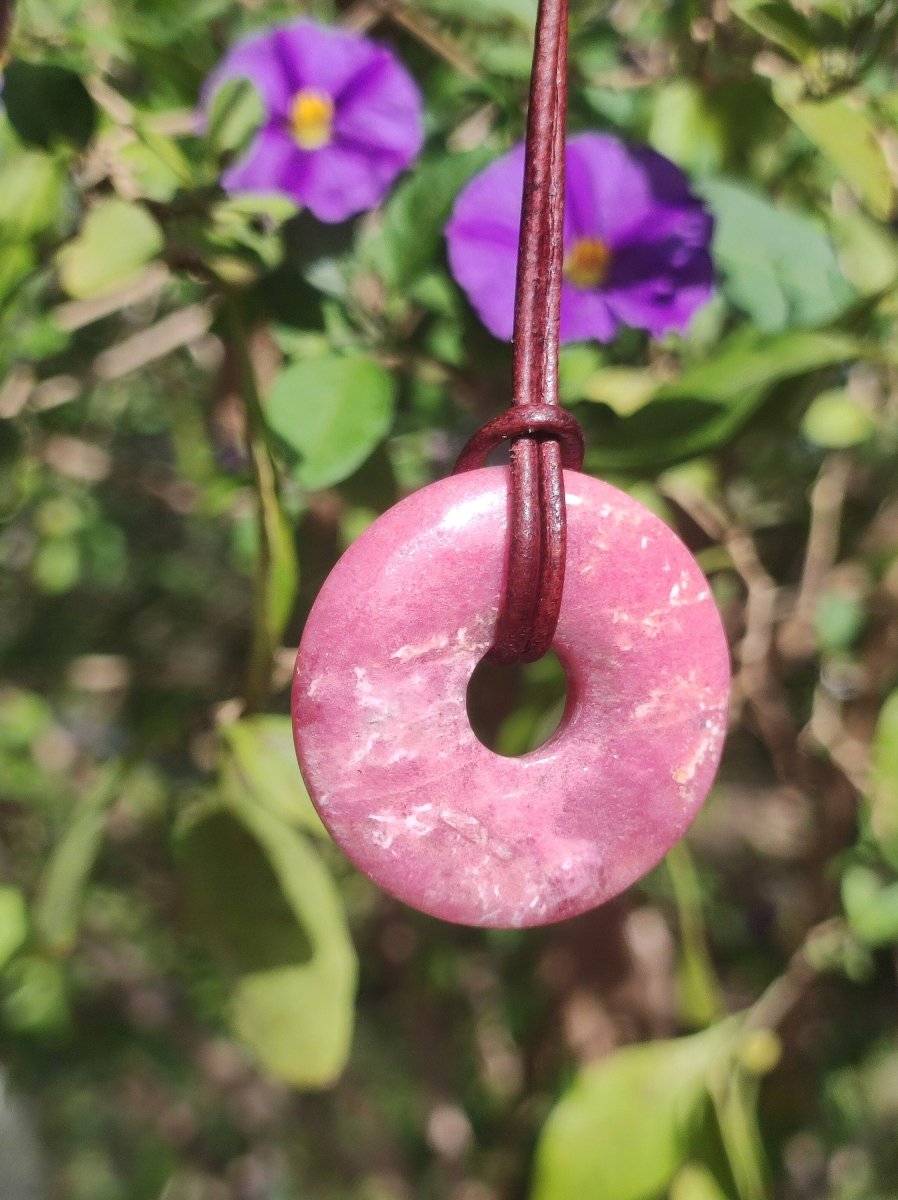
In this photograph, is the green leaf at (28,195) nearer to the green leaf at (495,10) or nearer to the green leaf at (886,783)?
the green leaf at (495,10)

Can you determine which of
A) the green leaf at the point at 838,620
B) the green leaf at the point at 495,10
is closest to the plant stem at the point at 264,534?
the green leaf at the point at 495,10

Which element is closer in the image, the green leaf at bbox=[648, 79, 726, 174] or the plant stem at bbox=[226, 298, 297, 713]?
the plant stem at bbox=[226, 298, 297, 713]

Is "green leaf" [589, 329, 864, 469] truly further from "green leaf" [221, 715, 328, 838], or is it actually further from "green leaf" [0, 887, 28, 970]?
"green leaf" [0, 887, 28, 970]

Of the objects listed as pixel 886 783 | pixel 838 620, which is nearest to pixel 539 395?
pixel 886 783

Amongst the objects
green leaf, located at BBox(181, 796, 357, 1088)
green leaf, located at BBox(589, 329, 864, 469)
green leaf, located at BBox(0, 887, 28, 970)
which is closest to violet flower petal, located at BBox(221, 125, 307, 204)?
green leaf, located at BBox(589, 329, 864, 469)

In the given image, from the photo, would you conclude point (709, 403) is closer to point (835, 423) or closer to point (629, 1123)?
point (835, 423)

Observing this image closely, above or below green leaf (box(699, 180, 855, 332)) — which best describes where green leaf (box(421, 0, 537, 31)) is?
above

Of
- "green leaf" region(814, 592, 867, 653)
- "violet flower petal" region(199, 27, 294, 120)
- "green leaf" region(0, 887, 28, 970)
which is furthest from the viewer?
"green leaf" region(814, 592, 867, 653)
